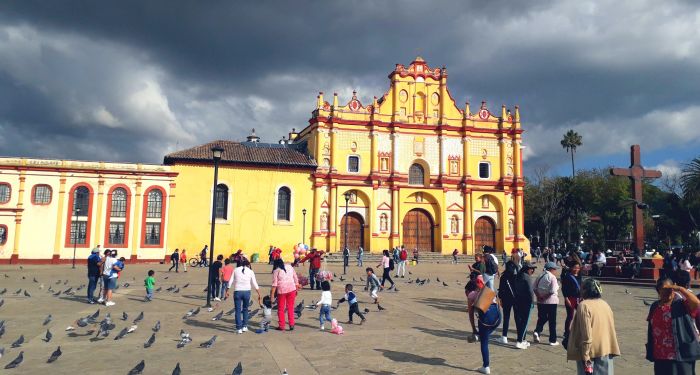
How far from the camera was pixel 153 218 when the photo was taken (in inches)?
1350

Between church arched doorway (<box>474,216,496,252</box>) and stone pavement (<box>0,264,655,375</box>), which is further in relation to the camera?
church arched doorway (<box>474,216,496,252</box>)

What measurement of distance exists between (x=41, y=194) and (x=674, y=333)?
36.7 m

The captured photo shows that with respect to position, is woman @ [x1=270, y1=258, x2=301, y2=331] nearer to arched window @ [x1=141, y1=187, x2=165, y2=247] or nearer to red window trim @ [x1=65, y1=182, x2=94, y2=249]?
arched window @ [x1=141, y1=187, x2=165, y2=247]

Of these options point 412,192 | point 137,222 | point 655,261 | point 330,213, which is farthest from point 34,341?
point 412,192

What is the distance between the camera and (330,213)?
3834 centimetres

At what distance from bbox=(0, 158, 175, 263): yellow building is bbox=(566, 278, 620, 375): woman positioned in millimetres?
32848

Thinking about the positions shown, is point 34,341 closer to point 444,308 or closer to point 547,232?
point 444,308

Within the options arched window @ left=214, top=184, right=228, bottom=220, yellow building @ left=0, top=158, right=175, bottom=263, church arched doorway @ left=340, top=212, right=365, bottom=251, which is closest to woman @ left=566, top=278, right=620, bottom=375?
yellow building @ left=0, top=158, right=175, bottom=263

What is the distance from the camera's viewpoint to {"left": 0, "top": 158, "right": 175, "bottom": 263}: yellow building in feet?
105

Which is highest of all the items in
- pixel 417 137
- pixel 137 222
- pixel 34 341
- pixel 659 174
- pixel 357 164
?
pixel 417 137

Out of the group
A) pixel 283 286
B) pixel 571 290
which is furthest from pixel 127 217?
pixel 571 290

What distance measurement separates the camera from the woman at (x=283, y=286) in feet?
32.6

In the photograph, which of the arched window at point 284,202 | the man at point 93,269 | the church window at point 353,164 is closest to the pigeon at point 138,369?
the man at point 93,269

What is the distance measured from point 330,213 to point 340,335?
28625 millimetres
